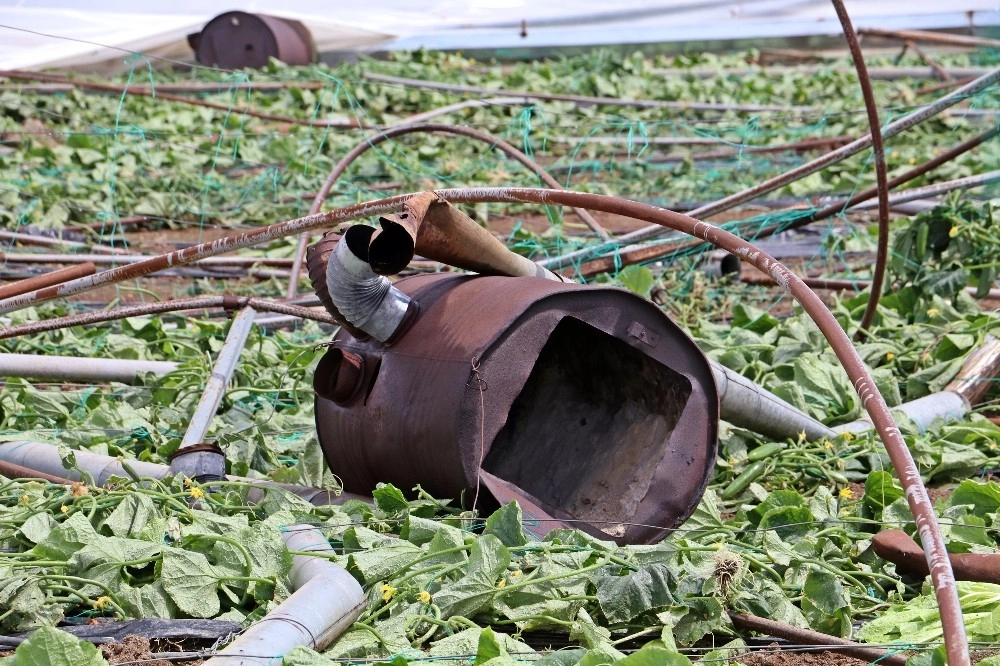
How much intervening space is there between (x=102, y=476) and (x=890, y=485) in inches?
72.6

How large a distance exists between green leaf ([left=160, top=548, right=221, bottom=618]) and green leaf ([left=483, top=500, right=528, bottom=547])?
539mm

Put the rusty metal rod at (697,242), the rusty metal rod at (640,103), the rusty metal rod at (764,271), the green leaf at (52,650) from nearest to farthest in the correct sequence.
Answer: the rusty metal rod at (764,271), the green leaf at (52,650), the rusty metal rod at (697,242), the rusty metal rod at (640,103)

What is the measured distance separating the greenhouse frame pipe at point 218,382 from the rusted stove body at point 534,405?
0.44 metres

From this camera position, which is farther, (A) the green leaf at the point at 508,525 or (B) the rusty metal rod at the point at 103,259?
(B) the rusty metal rod at the point at 103,259

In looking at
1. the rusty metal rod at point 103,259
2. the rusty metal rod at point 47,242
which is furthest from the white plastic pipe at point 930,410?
the rusty metal rod at point 47,242

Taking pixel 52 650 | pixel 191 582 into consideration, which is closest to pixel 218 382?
pixel 191 582

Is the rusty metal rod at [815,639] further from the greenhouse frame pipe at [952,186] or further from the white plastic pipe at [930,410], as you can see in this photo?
the greenhouse frame pipe at [952,186]

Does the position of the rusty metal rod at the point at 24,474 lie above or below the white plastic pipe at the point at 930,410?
above

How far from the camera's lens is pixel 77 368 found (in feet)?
12.6

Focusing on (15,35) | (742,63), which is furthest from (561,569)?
(742,63)

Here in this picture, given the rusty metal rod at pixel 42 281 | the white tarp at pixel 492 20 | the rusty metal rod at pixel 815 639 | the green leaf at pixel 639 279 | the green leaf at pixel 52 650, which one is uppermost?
the white tarp at pixel 492 20

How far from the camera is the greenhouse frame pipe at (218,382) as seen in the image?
10.6 feet

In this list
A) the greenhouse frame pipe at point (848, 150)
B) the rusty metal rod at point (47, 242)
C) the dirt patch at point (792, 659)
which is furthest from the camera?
the rusty metal rod at point (47, 242)

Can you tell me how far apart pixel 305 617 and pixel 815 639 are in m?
0.91
